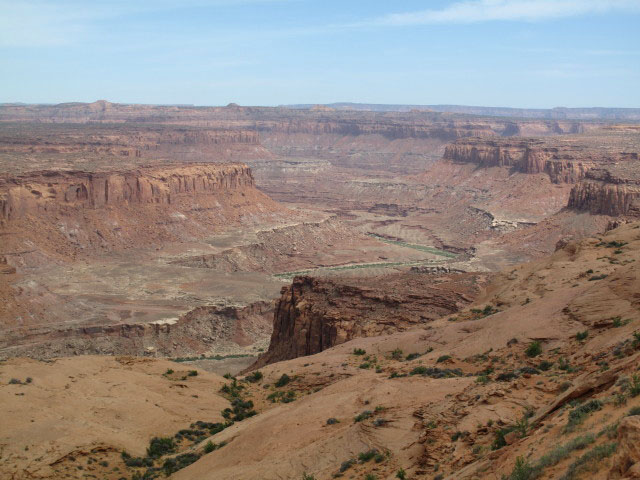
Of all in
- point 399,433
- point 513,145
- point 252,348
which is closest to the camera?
point 399,433

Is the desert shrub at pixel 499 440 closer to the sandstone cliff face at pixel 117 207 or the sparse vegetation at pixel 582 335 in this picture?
the sparse vegetation at pixel 582 335

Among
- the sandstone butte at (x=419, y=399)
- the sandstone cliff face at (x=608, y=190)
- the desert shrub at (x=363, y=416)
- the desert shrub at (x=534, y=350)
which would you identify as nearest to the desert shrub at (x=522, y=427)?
the sandstone butte at (x=419, y=399)

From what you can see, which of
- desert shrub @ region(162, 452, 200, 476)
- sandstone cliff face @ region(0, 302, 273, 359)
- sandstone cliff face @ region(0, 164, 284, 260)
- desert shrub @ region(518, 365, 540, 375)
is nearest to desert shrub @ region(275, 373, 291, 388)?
desert shrub @ region(162, 452, 200, 476)

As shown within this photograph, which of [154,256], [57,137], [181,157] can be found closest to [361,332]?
[154,256]

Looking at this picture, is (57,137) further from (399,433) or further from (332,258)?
(399,433)

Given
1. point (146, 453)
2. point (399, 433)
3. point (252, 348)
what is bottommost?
point (252, 348)

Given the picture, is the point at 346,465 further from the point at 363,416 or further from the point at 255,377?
the point at 255,377

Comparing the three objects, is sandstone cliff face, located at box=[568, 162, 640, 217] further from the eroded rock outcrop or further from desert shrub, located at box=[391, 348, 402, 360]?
desert shrub, located at box=[391, 348, 402, 360]

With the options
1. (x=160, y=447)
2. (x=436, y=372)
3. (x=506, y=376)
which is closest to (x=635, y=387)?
(x=506, y=376)
